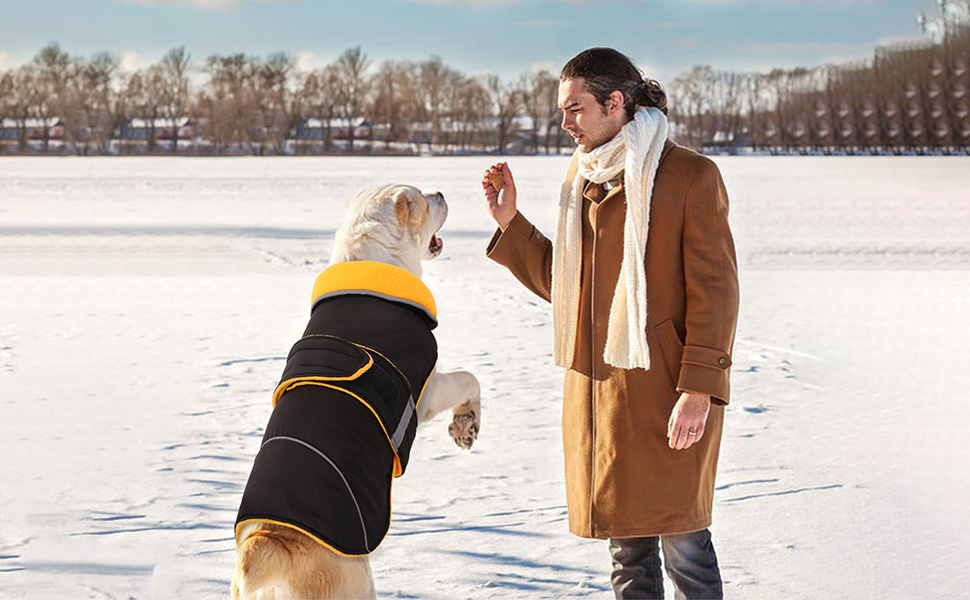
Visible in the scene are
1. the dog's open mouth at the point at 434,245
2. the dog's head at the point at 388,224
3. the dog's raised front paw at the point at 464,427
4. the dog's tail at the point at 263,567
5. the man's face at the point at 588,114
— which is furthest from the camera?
the dog's open mouth at the point at 434,245

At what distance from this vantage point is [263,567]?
2.42m

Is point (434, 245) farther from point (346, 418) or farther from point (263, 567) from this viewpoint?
point (263, 567)

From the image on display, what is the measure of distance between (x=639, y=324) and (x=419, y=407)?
79 cm

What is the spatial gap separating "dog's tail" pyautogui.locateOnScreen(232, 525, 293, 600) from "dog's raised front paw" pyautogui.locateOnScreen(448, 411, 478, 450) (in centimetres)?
95

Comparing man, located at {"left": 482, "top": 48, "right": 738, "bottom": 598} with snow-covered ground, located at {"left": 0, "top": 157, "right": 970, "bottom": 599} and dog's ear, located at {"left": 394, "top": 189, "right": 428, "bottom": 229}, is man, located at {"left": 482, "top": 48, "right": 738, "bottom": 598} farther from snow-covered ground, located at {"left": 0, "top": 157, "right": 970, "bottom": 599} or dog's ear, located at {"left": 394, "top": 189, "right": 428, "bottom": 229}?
snow-covered ground, located at {"left": 0, "top": 157, "right": 970, "bottom": 599}

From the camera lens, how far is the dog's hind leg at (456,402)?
308 centimetres

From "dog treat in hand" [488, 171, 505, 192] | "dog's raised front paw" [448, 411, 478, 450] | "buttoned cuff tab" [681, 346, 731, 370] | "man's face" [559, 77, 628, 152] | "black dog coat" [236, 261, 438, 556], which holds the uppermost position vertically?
"man's face" [559, 77, 628, 152]

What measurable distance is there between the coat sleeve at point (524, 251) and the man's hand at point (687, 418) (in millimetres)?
638

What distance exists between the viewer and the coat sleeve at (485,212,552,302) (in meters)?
3.07

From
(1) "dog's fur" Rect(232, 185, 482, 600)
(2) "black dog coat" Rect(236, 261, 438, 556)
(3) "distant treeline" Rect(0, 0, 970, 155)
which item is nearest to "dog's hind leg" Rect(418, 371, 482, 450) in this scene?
(1) "dog's fur" Rect(232, 185, 482, 600)

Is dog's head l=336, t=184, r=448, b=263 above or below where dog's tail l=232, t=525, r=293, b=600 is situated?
above

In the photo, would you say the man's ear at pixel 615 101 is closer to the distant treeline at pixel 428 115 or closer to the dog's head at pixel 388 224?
the dog's head at pixel 388 224

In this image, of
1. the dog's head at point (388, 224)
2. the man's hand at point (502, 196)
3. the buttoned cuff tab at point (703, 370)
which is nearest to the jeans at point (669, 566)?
the buttoned cuff tab at point (703, 370)

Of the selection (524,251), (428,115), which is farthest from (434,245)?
(428,115)
